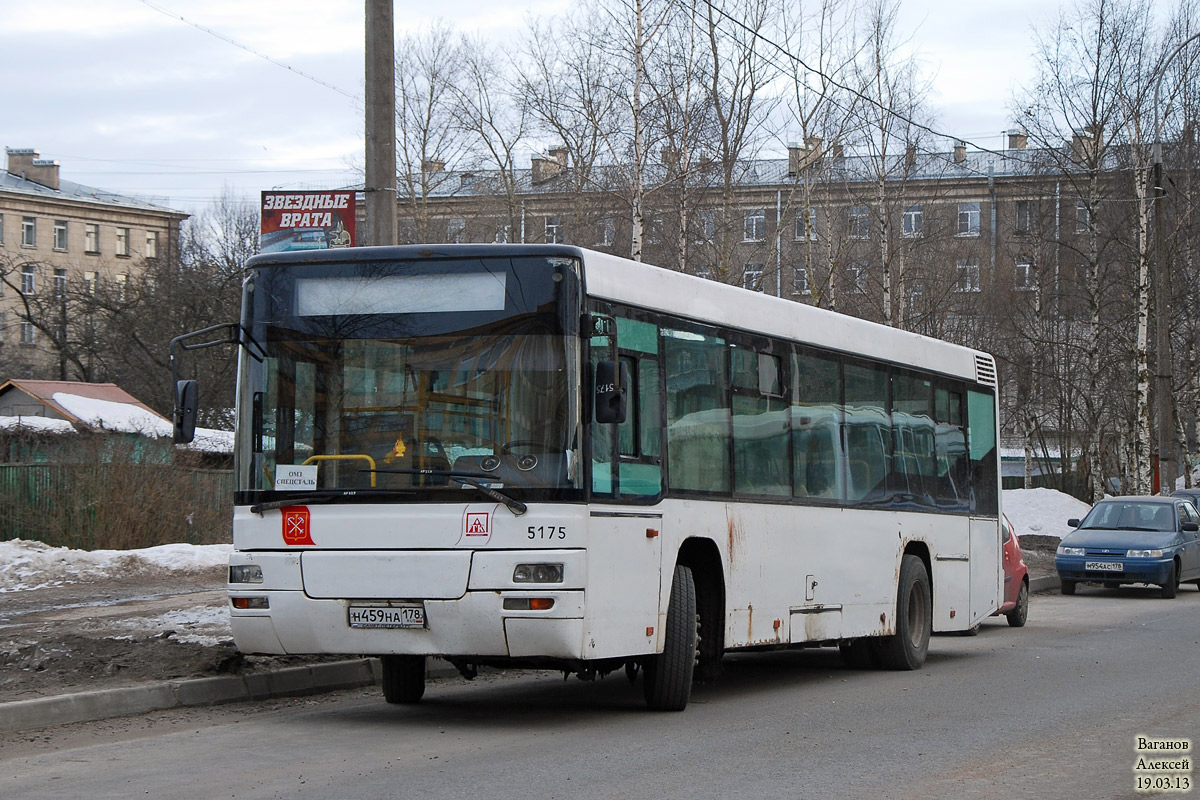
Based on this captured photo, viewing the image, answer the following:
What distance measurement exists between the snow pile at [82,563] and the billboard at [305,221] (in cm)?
687

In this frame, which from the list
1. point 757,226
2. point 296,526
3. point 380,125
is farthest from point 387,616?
point 757,226

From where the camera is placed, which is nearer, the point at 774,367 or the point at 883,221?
the point at 774,367

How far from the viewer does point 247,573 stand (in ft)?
29.4

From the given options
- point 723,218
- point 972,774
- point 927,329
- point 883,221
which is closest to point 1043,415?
point 927,329

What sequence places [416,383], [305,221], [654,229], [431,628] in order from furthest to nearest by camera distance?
[654,229] → [305,221] → [416,383] → [431,628]

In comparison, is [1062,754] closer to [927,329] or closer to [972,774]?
[972,774]

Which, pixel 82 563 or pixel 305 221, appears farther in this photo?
pixel 82 563

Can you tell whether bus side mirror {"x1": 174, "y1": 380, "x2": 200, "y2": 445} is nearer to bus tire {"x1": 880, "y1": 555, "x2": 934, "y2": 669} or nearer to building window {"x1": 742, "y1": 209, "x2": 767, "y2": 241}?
bus tire {"x1": 880, "y1": 555, "x2": 934, "y2": 669}

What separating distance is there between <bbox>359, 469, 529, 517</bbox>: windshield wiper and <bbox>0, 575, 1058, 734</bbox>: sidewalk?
92.1 inches

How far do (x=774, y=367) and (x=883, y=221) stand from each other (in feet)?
95.5

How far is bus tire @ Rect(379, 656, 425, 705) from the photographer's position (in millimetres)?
9945

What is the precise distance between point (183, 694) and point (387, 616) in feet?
6.90

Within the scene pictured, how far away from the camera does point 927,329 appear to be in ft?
155

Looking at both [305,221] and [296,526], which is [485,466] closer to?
[296,526]
